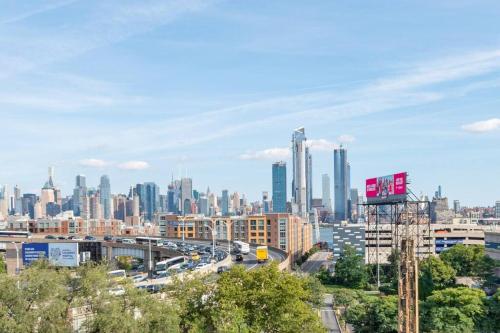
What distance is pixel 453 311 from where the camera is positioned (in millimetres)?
53500

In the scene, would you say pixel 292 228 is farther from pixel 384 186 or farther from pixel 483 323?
pixel 483 323

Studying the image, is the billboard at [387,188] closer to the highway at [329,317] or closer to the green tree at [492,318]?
the highway at [329,317]

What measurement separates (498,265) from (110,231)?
412 feet

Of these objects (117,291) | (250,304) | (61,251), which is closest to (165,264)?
(61,251)

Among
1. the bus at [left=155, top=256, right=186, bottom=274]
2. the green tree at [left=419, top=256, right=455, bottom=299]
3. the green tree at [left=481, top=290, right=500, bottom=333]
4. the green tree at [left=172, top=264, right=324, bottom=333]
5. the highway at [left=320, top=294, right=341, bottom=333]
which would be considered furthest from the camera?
the green tree at [left=419, top=256, right=455, bottom=299]

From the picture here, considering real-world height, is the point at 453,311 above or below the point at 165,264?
below

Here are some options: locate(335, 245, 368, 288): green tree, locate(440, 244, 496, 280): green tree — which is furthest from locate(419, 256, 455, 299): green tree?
locate(335, 245, 368, 288): green tree

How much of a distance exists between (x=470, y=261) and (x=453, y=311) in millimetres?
34099

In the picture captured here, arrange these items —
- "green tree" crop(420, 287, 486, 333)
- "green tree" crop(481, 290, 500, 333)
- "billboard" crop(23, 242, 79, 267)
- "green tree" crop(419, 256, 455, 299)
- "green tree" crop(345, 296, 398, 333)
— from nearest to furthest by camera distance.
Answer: "green tree" crop(420, 287, 486, 333) → "green tree" crop(481, 290, 500, 333) → "green tree" crop(345, 296, 398, 333) → "billboard" crop(23, 242, 79, 267) → "green tree" crop(419, 256, 455, 299)

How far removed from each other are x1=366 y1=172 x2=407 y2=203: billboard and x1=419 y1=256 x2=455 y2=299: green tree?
30.0ft

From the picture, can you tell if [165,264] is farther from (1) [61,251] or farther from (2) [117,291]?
(2) [117,291]

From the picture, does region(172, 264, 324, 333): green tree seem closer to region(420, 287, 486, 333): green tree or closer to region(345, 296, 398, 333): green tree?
region(345, 296, 398, 333): green tree

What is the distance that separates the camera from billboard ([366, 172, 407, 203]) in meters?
83.4

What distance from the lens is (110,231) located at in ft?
610
